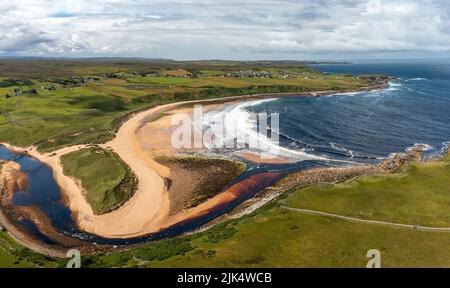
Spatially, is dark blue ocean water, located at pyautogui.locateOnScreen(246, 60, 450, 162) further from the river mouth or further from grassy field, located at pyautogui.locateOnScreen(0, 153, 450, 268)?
grassy field, located at pyautogui.locateOnScreen(0, 153, 450, 268)

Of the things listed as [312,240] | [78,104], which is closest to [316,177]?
[312,240]

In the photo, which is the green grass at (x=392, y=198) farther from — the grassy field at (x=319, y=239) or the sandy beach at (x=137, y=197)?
the sandy beach at (x=137, y=197)

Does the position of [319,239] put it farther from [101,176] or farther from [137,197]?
[101,176]

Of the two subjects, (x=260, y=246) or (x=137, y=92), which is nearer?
(x=260, y=246)

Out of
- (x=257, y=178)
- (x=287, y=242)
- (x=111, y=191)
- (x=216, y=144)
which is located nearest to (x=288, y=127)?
(x=216, y=144)
